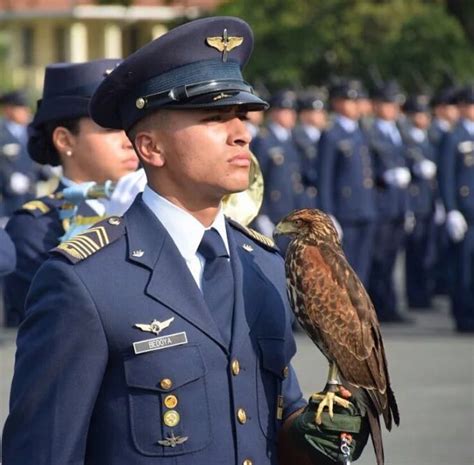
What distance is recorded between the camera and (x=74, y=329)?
11.6 ft

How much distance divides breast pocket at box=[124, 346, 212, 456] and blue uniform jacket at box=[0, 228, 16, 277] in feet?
4.88

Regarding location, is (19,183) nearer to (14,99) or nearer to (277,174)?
(14,99)

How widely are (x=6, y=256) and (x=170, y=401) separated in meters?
1.55

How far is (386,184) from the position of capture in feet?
51.5

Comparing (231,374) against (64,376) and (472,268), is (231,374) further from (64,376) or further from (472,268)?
(472,268)

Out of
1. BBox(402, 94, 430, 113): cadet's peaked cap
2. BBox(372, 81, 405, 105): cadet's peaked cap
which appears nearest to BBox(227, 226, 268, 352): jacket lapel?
BBox(372, 81, 405, 105): cadet's peaked cap

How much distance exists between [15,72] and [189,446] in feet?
168

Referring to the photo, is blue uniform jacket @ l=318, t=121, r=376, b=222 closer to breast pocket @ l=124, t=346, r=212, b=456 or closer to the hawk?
the hawk

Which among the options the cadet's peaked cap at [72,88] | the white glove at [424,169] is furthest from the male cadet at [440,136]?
the cadet's peaked cap at [72,88]

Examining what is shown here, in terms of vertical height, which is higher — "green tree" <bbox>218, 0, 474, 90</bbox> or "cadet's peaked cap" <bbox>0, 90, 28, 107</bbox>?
"green tree" <bbox>218, 0, 474, 90</bbox>

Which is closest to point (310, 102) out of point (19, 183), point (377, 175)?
point (377, 175)

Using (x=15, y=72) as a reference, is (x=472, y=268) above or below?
below

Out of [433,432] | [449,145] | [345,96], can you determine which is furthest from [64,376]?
[345,96]

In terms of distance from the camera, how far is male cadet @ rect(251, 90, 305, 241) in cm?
1509
